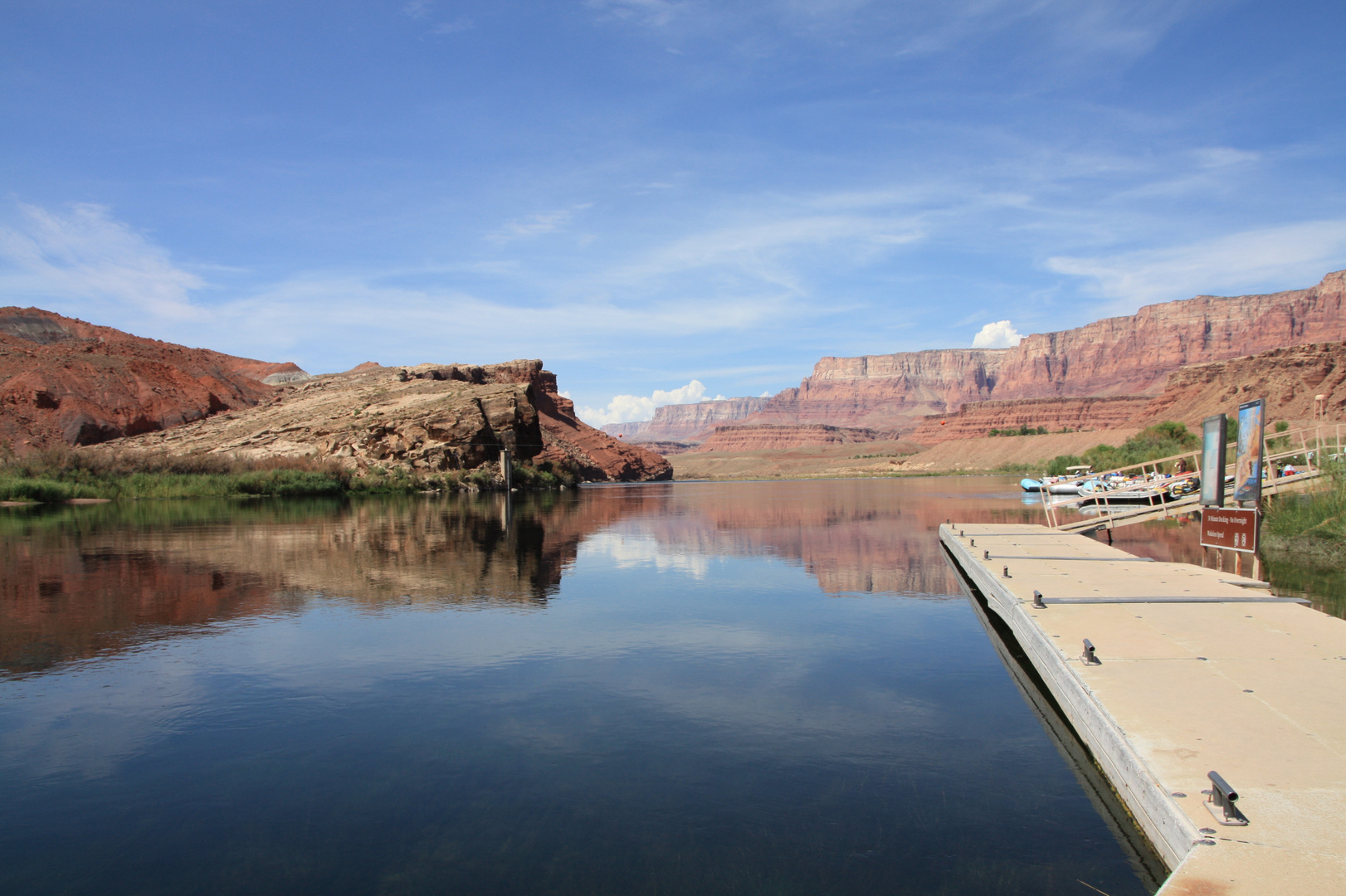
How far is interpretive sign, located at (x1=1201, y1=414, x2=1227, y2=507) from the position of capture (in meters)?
14.8

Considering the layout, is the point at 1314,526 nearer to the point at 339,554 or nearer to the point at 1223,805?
the point at 1223,805

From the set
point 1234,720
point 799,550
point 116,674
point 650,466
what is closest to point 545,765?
point 1234,720

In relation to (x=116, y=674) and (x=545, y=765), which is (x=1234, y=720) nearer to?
(x=545, y=765)

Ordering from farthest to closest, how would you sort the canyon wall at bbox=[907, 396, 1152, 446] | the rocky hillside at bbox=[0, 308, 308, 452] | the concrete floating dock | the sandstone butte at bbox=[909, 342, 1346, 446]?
the canyon wall at bbox=[907, 396, 1152, 446]
the sandstone butte at bbox=[909, 342, 1346, 446]
the rocky hillside at bbox=[0, 308, 308, 452]
the concrete floating dock

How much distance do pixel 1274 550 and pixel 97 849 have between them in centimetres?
2017

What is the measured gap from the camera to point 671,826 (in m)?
5.00

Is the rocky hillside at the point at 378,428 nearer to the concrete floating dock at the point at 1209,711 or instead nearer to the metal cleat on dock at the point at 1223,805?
the concrete floating dock at the point at 1209,711

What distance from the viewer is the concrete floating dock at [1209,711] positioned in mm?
3510

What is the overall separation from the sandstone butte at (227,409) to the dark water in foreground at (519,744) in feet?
141

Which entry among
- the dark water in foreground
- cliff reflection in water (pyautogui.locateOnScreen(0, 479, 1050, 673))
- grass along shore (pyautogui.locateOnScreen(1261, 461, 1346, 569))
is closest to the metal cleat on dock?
the dark water in foreground

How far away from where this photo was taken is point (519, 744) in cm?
635

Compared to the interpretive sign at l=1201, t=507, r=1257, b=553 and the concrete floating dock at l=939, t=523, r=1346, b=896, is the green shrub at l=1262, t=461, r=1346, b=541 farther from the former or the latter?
the concrete floating dock at l=939, t=523, r=1346, b=896

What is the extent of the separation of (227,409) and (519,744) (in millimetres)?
87146

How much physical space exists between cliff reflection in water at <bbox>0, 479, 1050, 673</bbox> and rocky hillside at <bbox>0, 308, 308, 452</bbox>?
35477 mm
